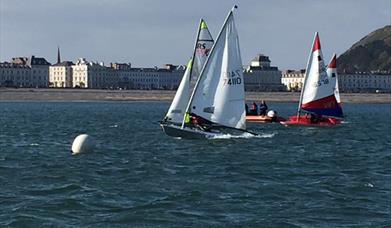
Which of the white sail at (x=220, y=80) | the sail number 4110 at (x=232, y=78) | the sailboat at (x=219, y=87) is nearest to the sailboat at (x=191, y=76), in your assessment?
the sailboat at (x=219, y=87)

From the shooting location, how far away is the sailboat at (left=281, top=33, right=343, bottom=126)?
61.2m

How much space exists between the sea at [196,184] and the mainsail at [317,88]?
62.7 ft

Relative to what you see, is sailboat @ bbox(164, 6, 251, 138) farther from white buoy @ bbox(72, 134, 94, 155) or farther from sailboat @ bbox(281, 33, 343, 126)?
sailboat @ bbox(281, 33, 343, 126)

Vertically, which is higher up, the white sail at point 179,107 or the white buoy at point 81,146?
the white sail at point 179,107

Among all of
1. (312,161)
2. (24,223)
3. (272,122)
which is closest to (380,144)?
(312,161)

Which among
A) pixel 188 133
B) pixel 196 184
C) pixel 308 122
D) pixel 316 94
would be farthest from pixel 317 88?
pixel 196 184

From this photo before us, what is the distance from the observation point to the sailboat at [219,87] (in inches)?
1594

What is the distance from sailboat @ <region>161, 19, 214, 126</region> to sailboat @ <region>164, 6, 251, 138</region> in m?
2.29

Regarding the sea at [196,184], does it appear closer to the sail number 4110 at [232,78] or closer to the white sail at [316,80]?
the sail number 4110 at [232,78]

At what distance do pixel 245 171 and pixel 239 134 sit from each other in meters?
16.6

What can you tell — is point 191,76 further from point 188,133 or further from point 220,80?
point 188,133

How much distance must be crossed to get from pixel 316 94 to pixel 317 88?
0.51 meters

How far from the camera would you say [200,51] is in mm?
44312

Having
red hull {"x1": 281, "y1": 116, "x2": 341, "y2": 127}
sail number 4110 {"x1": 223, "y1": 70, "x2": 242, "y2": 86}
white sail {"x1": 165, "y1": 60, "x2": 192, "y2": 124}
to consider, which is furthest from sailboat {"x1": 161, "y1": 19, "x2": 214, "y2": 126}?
red hull {"x1": 281, "y1": 116, "x2": 341, "y2": 127}
